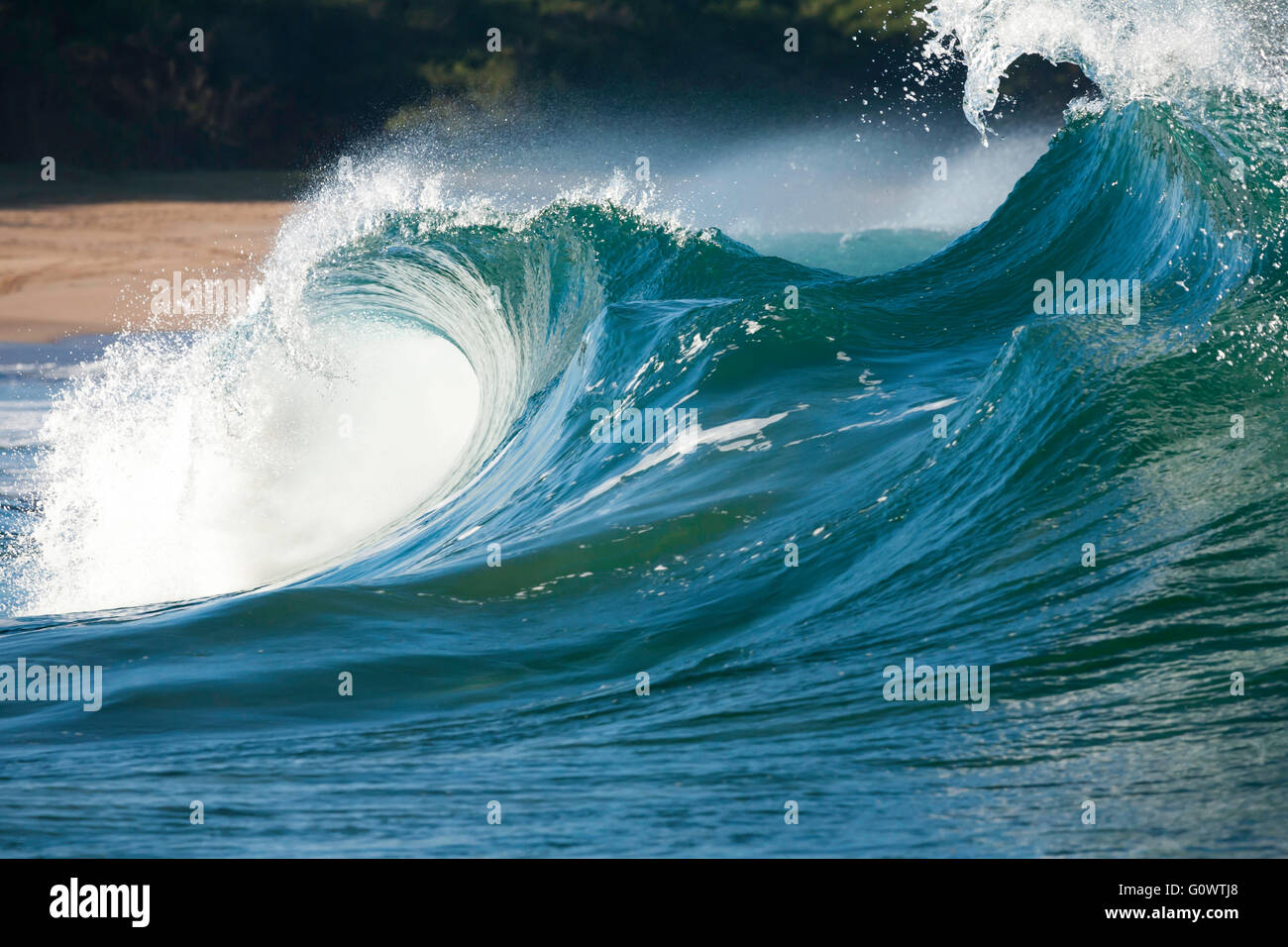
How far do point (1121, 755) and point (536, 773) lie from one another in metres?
1.81

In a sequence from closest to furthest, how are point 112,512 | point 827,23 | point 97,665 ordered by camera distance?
point 97,665, point 112,512, point 827,23

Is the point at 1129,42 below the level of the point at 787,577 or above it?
above

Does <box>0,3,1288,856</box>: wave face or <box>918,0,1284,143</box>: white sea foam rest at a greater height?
<box>918,0,1284,143</box>: white sea foam

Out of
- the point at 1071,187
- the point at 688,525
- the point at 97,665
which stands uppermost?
the point at 1071,187

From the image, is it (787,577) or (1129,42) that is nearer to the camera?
(787,577)

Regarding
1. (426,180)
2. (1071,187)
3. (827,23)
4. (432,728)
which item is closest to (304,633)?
(432,728)

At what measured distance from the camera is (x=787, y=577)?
611cm

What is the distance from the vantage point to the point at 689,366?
877 cm

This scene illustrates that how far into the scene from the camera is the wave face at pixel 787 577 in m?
3.74

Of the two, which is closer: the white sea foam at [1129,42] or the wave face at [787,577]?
the wave face at [787,577]

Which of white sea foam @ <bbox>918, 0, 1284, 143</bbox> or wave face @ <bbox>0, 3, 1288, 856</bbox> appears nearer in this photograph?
wave face @ <bbox>0, 3, 1288, 856</bbox>

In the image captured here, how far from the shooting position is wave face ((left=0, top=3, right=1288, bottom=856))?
3738 millimetres

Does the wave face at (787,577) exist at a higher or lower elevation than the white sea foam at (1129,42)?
lower
